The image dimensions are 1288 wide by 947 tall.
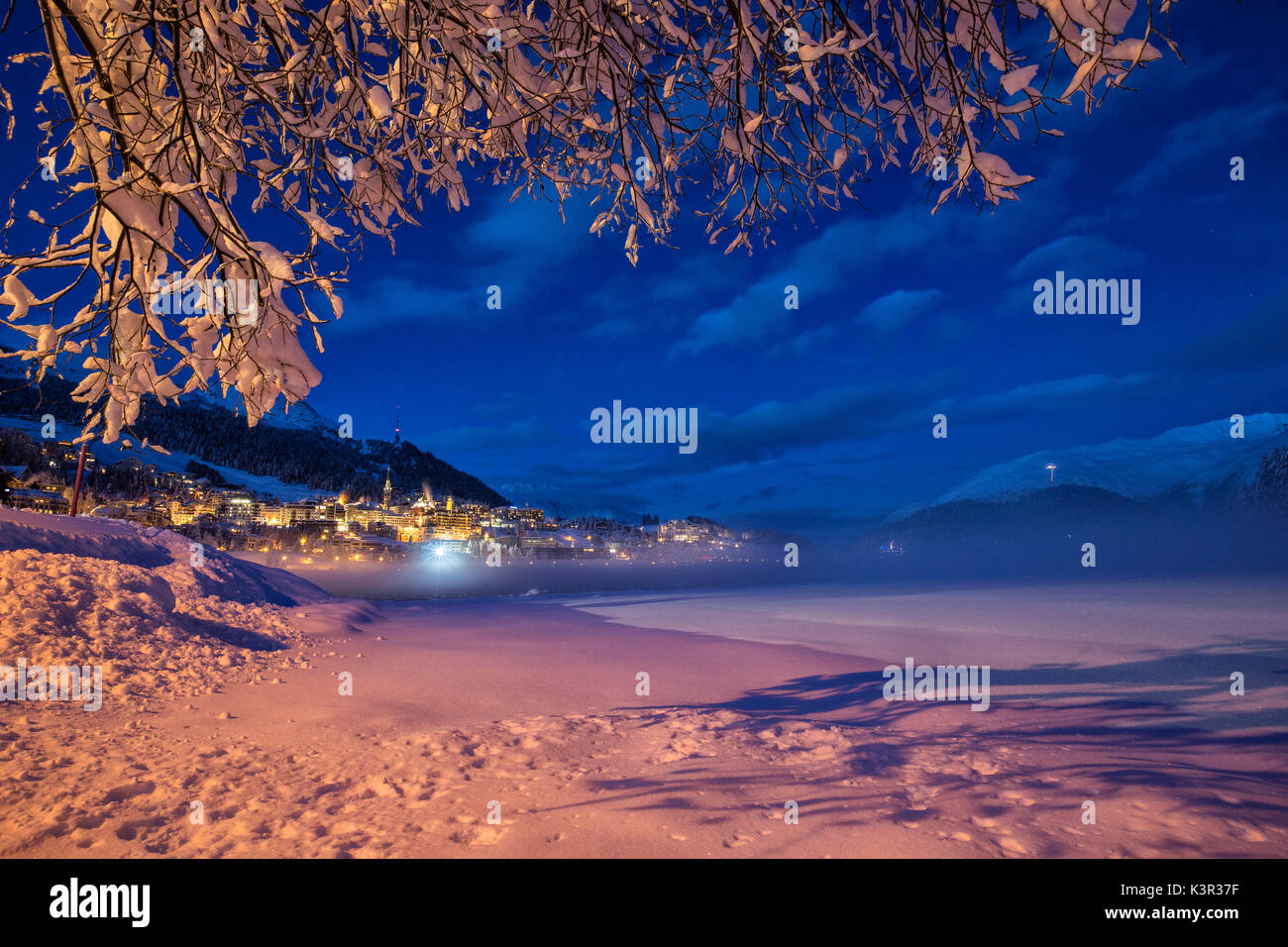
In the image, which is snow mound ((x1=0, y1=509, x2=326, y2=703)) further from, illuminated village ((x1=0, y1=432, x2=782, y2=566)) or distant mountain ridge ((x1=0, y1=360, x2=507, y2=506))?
distant mountain ridge ((x1=0, y1=360, x2=507, y2=506))

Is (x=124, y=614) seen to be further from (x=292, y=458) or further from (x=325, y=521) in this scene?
(x=292, y=458)

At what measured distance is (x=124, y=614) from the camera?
8172 mm

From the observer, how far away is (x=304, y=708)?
19.7 feet

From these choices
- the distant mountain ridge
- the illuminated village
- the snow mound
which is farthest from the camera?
the distant mountain ridge

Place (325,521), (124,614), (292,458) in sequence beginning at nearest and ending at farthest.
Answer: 1. (124,614)
2. (325,521)
3. (292,458)

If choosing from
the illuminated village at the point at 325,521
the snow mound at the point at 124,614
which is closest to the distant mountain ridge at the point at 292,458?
the illuminated village at the point at 325,521

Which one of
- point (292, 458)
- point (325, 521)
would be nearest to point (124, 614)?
point (325, 521)

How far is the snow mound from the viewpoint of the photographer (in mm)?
6609

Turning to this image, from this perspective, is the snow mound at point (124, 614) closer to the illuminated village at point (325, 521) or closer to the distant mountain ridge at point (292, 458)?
the illuminated village at point (325, 521)

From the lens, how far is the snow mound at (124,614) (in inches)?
260

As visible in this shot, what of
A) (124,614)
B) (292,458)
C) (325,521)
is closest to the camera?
(124,614)

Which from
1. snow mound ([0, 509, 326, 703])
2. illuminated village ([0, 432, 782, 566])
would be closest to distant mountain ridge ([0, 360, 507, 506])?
illuminated village ([0, 432, 782, 566])
